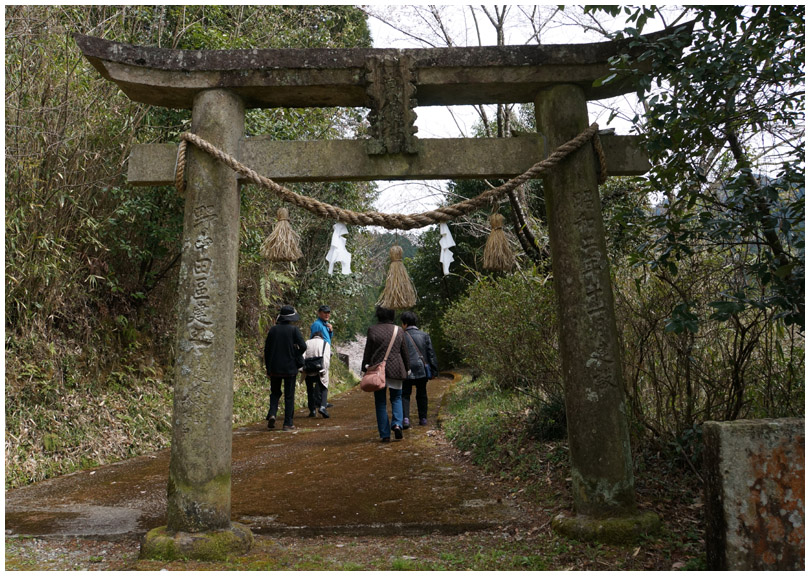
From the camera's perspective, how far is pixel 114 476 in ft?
20.9

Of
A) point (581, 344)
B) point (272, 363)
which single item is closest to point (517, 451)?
point (581, 344)

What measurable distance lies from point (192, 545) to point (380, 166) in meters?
2.93

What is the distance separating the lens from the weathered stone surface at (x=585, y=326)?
409 centimetres

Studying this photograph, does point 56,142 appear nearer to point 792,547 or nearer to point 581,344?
point 581,344

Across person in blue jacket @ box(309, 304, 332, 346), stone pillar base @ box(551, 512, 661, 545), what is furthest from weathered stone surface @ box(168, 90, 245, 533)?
person in blue jacket @ box(309, 304, 332, 346)

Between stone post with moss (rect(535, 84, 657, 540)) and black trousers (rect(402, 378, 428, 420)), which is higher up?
stone post with moss (rect(535, 84, 657, 540))

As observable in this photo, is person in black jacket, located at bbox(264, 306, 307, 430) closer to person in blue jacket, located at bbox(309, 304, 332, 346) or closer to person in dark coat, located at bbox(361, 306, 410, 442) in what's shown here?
person in blue jacket, located at bbox(309, 304, 332, 346)

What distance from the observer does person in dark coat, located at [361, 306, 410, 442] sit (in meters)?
7.47

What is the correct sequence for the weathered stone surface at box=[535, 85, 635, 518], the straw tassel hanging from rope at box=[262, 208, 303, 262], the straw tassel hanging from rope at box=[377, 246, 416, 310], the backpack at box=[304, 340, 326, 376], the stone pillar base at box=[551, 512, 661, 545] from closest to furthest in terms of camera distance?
the stone pillar base at box=[551, 512, 661, 545] → the weathered stone surface at box=[535, 85, 635, 518] → the straw tassel hanging from rope at box=[262, 208, 303, 262] → the straw tassel hanging from rope at box=[377, 246, 416, 310] → the backpack at box=[304, 340, 326, 376]

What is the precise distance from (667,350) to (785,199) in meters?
1.73

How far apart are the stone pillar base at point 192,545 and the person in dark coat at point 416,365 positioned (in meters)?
4.50

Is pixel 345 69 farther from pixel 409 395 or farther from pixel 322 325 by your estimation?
pixel 322 325

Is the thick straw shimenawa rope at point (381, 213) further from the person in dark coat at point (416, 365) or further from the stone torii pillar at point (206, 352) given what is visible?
the person in dark coat at point (416, 365)

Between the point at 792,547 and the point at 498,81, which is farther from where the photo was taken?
the point at 498,81
